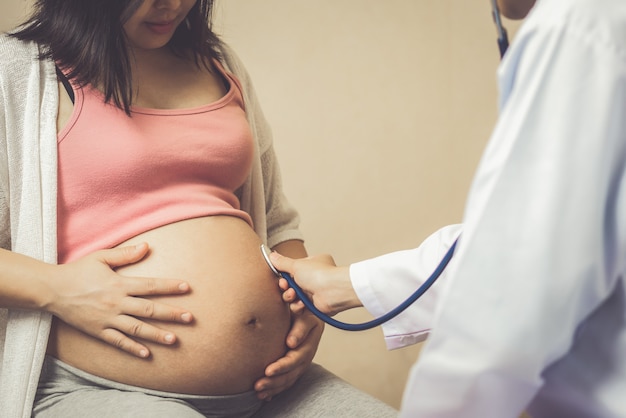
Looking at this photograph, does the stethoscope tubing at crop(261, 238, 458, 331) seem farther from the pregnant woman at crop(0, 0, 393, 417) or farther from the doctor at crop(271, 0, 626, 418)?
the doctor at crop(271, 0, 626, 418)

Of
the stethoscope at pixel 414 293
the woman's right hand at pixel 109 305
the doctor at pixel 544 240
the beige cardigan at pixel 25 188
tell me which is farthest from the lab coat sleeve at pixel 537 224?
the beige cardigan at pixel 25 188

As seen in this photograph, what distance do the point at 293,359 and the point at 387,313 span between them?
22 centimetres

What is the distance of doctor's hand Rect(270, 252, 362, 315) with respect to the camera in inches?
38.9

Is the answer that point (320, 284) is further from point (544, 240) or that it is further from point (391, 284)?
point (544, 240)

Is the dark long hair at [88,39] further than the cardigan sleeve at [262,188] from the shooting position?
No

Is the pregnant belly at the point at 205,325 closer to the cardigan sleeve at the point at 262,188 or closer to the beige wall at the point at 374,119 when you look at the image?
the cardigan sleeve at the point at 262,188

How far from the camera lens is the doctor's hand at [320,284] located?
0.99m

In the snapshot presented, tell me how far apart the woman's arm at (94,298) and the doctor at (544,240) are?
47 cm

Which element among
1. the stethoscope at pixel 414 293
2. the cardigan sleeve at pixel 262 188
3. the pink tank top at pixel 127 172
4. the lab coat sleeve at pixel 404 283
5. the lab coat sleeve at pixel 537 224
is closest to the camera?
the lab coat sleeve at pixel 537 224

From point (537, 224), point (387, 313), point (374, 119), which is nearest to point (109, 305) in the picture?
point (387, 313)

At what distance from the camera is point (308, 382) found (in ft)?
3.70

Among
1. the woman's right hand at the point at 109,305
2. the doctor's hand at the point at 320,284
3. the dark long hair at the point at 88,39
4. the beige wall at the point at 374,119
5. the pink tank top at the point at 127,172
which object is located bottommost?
the beige wall at the point at 374,119

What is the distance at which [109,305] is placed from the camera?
943 mm

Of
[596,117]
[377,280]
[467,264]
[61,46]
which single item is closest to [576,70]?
[596,117]
